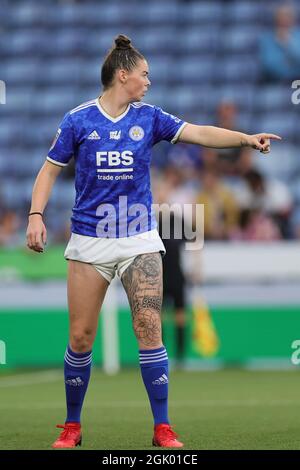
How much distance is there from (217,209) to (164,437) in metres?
7.26

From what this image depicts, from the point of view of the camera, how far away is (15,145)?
58.3ft

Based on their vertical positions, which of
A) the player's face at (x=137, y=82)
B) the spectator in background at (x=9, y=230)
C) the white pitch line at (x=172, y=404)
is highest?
the player's face at (x=137, y=82)

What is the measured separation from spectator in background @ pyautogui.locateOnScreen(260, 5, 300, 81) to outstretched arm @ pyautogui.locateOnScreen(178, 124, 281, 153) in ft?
31.0

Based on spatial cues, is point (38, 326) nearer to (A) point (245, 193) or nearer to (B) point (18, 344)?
(B) point (18, 344)

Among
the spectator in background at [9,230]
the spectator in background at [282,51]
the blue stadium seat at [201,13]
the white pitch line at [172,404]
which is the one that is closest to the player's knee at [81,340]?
the white pitch line at [172,404]

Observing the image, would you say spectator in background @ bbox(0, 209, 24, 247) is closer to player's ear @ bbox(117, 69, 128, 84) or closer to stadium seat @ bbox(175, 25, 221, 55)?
stadium seat @ bbox(175, 25, 221, 55)

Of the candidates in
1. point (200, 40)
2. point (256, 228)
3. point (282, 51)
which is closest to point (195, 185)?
point (256, 228)

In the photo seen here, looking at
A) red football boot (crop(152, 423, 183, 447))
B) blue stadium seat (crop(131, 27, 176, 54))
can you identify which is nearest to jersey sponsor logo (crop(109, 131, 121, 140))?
red football boot (crop(152, 423, 183, 447))

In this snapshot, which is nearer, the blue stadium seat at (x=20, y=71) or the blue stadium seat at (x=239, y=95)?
the blue stadium seat at (x=239, y=95)

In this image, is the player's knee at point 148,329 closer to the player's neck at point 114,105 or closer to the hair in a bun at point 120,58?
the player's neck at point 114,105

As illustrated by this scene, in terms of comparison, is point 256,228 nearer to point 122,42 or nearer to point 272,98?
point 272,98

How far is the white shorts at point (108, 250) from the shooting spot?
6.24 m

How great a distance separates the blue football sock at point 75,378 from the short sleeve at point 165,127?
49.1 inches
